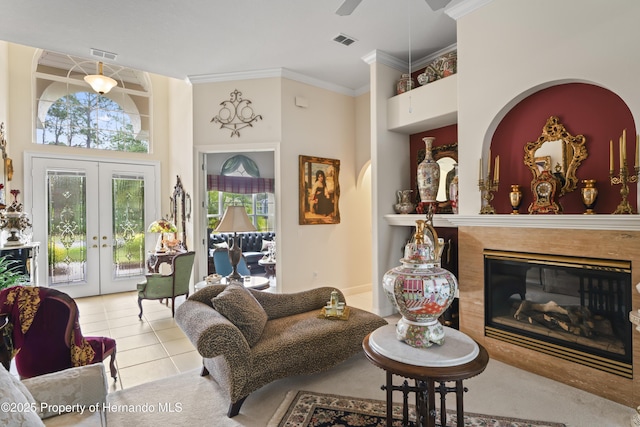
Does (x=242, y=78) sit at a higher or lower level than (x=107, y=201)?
higher

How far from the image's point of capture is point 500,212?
3354mm

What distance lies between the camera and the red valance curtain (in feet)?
22.9

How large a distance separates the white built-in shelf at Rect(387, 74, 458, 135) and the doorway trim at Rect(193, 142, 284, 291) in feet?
5.42

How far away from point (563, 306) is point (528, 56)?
2.14 meters

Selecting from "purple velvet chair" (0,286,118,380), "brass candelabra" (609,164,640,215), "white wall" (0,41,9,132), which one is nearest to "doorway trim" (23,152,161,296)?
"white wall" (0,41,9,132)

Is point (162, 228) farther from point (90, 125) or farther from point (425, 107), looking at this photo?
point (425, 107)

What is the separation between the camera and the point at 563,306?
9.33ft

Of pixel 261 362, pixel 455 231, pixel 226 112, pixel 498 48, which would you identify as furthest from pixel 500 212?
pixel 226 112

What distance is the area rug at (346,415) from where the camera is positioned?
219cm

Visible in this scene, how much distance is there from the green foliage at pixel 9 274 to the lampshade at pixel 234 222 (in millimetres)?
2068

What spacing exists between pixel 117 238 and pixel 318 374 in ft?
15.3

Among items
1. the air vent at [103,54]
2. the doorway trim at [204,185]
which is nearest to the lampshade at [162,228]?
the doorway trim at [204,185]

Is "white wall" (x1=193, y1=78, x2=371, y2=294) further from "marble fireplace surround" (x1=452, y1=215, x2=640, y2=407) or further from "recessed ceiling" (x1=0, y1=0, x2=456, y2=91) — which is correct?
"marble fireplace surround" (x1=452, y1=215, x2=640, y2=407)

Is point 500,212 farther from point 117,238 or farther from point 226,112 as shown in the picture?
point 117,238
